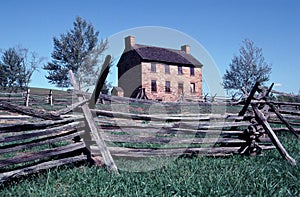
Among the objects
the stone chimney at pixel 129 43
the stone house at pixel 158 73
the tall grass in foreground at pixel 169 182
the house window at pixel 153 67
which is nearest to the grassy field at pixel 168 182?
the tall grass in foreground at pixel 169 182

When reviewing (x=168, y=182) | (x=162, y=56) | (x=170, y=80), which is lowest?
(x=168, y=182)

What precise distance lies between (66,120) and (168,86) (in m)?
28.5

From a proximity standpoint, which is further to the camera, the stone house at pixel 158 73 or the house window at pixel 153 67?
the house window at pixel 153 67

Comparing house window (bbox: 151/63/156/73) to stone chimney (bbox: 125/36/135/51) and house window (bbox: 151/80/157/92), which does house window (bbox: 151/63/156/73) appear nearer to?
house window (bbox: 151/80/157/92)

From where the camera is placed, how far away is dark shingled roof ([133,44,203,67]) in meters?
31.3

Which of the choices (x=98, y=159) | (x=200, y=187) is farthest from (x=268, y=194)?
(x=98, y=159)

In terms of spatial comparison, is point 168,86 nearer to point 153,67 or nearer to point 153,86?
point 153,86

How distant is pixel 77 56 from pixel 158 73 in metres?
12.1

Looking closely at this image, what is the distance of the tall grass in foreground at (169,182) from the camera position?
2875 millimetres

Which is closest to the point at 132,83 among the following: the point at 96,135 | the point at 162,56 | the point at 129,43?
the point at 162,56

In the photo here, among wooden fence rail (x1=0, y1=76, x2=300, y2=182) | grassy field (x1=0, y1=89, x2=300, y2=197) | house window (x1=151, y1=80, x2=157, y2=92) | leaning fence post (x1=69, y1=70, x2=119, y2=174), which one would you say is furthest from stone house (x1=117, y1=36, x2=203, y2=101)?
grassy field (x1=0, y1=89, x2=300, y2=197)

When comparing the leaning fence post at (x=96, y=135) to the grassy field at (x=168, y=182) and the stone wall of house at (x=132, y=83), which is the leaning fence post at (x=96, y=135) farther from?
the stone wall of house at (x=132, y=83)

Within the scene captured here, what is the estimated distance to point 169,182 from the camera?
3.15 m

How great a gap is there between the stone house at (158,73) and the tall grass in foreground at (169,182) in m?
24.6
